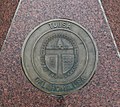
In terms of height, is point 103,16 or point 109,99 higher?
point 103,16

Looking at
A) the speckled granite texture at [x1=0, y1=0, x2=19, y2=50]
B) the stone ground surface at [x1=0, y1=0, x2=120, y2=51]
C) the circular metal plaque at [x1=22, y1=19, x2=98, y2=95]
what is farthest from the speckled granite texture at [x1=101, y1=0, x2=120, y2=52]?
the speckled granite texture at [x1=0, y1=0, x2=19, y2=50]

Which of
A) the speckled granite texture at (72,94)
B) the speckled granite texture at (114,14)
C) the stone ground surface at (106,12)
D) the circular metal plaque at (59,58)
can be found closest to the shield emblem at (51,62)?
the circular metal plaque at (59,58)

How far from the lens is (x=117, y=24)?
4.04 m

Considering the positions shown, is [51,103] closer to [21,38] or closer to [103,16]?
[21,38]

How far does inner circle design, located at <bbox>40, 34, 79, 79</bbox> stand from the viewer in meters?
3.84

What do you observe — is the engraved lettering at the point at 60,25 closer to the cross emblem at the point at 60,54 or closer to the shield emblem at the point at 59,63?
the cross emblem at the point at 60,54

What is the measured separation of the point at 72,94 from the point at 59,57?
46 centimetres

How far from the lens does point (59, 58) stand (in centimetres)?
386

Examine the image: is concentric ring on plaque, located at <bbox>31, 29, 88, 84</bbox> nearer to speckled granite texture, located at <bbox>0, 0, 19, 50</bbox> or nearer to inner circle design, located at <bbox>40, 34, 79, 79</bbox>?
inner circle design, located at <bbox>40, 34, 79, 79</bbox>

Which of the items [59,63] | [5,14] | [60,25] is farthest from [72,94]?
[5,14]

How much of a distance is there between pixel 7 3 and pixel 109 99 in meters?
1.73

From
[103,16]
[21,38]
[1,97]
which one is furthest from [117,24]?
[1,97]

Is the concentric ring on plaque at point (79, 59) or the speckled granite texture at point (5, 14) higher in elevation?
the speckled granite texture at point (5, 14)

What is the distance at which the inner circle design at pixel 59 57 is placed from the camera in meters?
3.84
